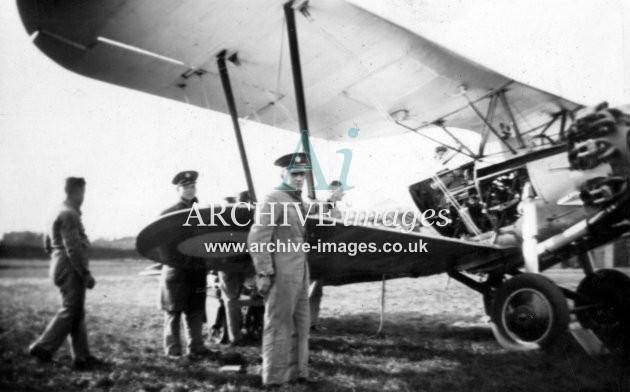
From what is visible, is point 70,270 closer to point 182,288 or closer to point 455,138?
point 182,288

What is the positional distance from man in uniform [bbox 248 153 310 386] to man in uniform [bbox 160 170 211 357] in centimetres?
116

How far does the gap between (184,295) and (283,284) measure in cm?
146

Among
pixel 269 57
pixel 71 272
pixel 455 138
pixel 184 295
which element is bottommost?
pixel 184 295

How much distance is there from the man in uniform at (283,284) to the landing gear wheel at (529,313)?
1.50 m

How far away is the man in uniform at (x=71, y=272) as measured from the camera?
111 inches

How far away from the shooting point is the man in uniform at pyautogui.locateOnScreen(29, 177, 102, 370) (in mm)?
2824

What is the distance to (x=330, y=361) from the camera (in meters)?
3.38

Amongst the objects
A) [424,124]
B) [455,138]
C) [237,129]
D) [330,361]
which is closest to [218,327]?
[330,361]

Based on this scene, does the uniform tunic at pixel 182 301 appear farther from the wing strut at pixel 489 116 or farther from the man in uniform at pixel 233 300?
the wing strut at pixel 489 116

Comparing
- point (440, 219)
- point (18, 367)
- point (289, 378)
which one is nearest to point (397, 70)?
point (440, 219)

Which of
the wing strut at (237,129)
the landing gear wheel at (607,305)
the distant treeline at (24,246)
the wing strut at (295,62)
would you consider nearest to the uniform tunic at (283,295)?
the wing strut at (295,62)

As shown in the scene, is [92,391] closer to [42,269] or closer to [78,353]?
[78,353]

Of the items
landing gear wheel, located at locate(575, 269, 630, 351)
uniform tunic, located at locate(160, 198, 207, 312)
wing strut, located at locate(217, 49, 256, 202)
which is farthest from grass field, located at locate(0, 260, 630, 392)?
wing strut, located at locate(217, 49, 256, 202)

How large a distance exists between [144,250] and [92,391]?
1021mm
